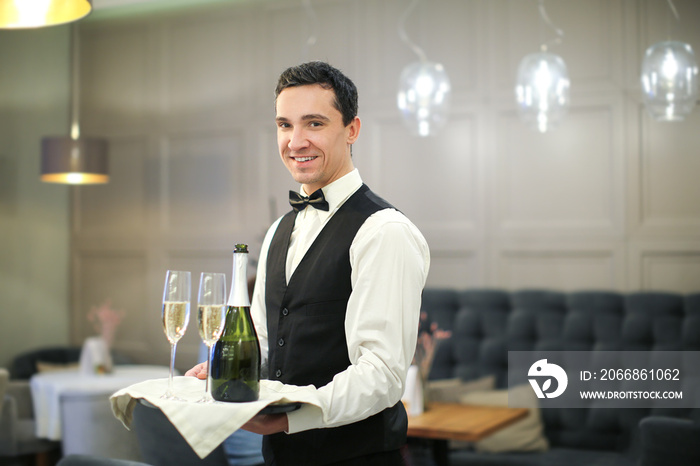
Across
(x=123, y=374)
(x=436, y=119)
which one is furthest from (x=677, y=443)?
(x=123, y=374)

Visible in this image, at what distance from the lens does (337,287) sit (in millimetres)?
1436

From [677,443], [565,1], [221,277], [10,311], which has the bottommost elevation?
[677,443]

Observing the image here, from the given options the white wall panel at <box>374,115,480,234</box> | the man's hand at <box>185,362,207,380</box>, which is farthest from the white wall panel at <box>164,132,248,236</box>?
the man's hand at <box>185,362,207,380</box>

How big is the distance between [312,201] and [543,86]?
1.89 m

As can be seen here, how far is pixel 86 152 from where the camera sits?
14.9ft

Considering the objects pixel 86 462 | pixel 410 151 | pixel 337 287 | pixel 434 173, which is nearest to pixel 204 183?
pixel 410 151

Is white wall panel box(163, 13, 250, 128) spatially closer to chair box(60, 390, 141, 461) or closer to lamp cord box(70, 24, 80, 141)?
lamp cord box(70, 24, 80, 141)

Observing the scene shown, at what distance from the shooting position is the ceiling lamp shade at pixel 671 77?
2.89 m

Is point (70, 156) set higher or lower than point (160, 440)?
higher

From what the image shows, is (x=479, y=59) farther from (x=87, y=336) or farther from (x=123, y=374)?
(x=87, y=336)

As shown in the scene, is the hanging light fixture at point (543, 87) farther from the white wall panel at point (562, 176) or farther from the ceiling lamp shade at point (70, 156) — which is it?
the ceiling lamp shade at point (70, 156)

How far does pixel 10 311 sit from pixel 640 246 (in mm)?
4250

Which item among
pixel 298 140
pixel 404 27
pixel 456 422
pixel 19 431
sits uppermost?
pixel 404 27

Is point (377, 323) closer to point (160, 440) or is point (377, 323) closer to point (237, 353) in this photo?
point (237, 353)
